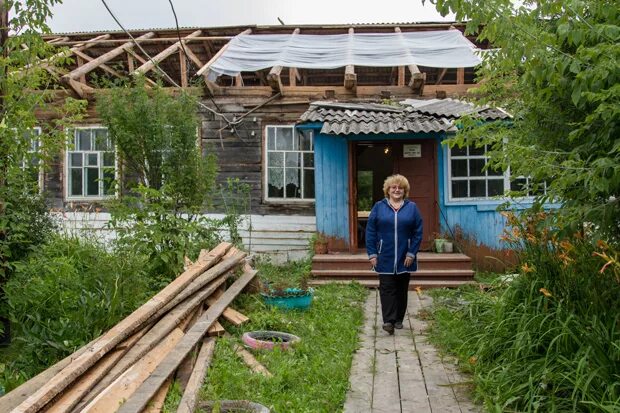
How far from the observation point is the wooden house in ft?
32.1

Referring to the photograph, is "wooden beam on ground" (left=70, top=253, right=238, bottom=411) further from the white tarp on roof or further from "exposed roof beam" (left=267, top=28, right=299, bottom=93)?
the white tarp on roof

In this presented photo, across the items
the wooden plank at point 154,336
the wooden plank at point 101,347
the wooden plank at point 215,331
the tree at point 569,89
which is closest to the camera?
the tree at point 569,89

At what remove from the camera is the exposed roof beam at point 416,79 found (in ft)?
33.6

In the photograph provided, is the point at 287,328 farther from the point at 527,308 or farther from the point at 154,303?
the point at 527,308

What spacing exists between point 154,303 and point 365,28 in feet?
37.9

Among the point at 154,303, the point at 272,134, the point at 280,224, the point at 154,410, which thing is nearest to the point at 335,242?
the point at 280,224

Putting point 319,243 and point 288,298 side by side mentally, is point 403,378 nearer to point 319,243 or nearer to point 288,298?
point 288,298

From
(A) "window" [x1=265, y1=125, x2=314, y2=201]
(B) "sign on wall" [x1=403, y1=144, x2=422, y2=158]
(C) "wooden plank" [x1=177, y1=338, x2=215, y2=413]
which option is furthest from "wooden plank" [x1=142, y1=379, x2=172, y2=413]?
(A) "window" [x1=265, y1=125, x2=314, y2=201]

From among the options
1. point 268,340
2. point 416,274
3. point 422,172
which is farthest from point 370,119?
point 268,340

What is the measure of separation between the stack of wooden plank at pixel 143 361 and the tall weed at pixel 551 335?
2231mm

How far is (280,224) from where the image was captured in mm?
11195

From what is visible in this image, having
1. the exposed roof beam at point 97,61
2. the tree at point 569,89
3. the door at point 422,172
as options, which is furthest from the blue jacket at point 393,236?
the exposed roof beam at point 97,61

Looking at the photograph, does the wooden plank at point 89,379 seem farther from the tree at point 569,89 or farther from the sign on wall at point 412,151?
the sign on wall at point 412,151

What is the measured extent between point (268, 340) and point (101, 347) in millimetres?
1765
